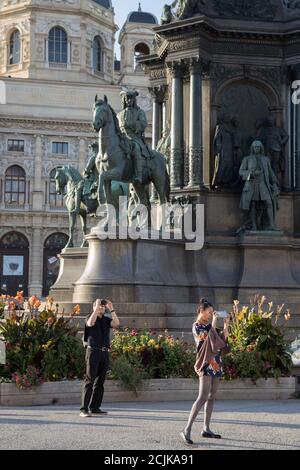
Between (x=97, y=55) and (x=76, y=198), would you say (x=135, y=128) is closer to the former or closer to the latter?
(x=76, y=198)

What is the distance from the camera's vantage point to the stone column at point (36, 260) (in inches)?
2943

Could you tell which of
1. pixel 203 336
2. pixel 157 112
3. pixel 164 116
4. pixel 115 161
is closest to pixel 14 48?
pixel 157 112

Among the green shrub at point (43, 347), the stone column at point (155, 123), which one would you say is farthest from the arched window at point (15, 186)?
the green shrub at point (43, 347)

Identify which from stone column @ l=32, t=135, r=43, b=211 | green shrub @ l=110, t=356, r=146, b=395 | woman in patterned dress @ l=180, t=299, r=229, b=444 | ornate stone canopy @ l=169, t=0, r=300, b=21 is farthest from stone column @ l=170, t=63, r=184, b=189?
stone column @ l=32, t=135, r=43, b=211

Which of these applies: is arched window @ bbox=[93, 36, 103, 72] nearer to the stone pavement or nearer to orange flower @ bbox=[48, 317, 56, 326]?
orange flower @ bbox=[48, 317, 56, 326]

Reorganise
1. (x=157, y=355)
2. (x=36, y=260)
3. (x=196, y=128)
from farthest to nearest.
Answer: (x=36, y=260) < (x=196, y=128) < (x=157, y=355)

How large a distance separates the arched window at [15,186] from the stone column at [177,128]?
57161 millimetres

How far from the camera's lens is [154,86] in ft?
72.2

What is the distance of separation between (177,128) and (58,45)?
64.8 metres

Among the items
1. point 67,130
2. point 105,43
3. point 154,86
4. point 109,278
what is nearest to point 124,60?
point 105,43

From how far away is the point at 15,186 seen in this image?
75562 mm

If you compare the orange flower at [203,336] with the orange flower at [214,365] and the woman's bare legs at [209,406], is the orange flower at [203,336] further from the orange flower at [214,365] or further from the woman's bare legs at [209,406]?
the woman's bare legs at [209,406]

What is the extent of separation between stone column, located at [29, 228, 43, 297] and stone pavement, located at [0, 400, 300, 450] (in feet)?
207
